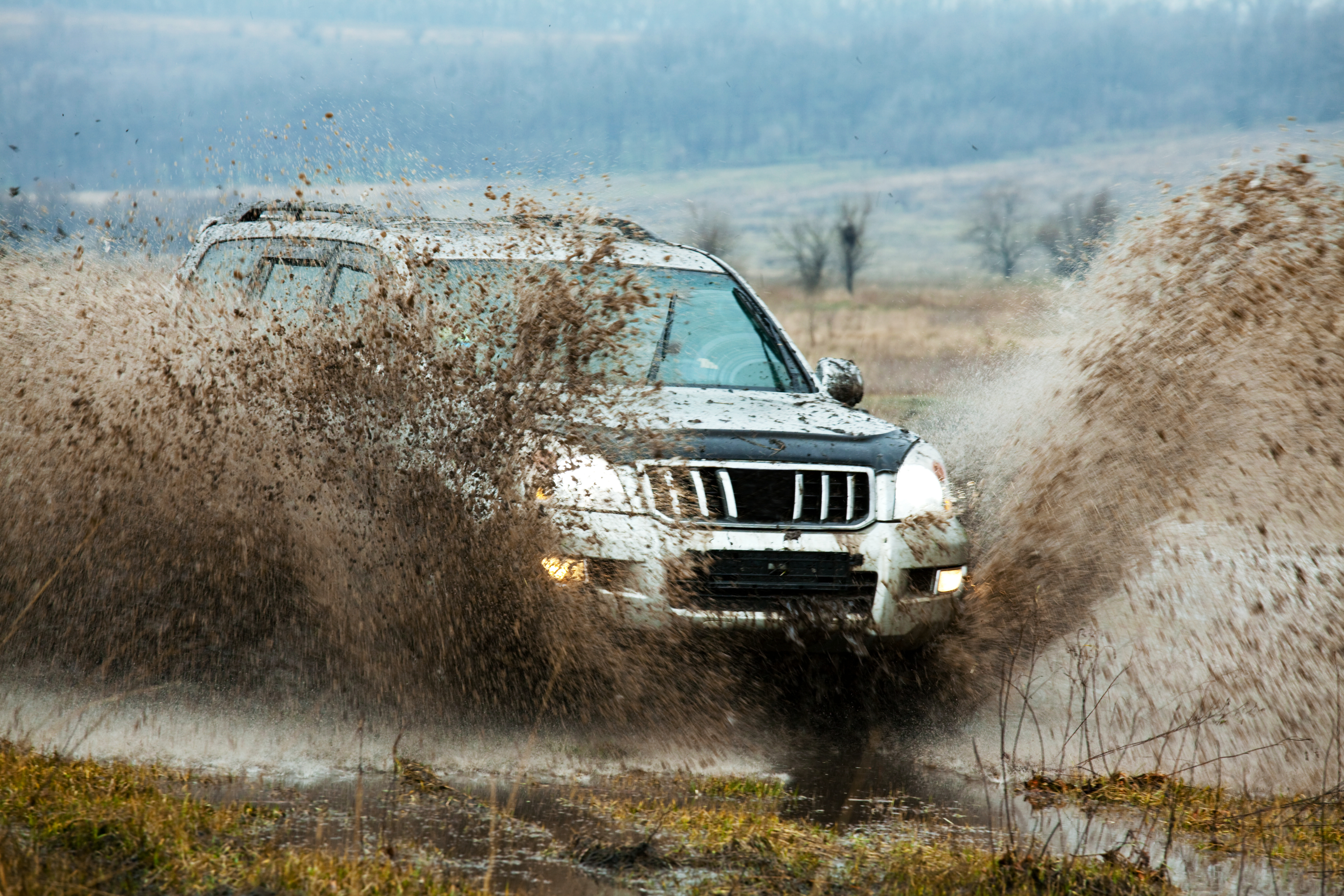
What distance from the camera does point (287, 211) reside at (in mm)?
5945

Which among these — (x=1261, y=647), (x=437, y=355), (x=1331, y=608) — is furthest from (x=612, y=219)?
(x=1331, y=608)

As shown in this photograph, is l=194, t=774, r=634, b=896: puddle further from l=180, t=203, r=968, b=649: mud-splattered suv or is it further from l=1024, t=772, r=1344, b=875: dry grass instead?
l=1024, t=772, r=1344, b=875: dry grass

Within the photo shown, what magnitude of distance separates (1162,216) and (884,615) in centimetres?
391

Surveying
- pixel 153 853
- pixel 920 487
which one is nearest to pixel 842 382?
pixel 920 487

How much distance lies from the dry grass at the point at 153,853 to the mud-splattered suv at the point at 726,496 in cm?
160

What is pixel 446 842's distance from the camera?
125 inches

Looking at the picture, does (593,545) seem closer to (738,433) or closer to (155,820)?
(738,433)

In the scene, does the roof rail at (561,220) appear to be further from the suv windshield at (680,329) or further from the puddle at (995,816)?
the puddle at (995,816)

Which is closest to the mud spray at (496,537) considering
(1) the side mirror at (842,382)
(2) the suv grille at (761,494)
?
(2) the suv grille at (761,494)

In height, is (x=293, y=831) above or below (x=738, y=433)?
below

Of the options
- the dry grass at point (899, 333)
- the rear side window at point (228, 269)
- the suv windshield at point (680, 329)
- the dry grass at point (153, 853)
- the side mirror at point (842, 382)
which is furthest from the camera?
the dry grass at point (899, 333)

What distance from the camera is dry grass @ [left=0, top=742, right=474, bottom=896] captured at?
2607 millimetres

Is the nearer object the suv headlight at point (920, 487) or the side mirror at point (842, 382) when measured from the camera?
the suv headlight at point (920, 487)

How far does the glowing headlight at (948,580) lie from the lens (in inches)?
191
